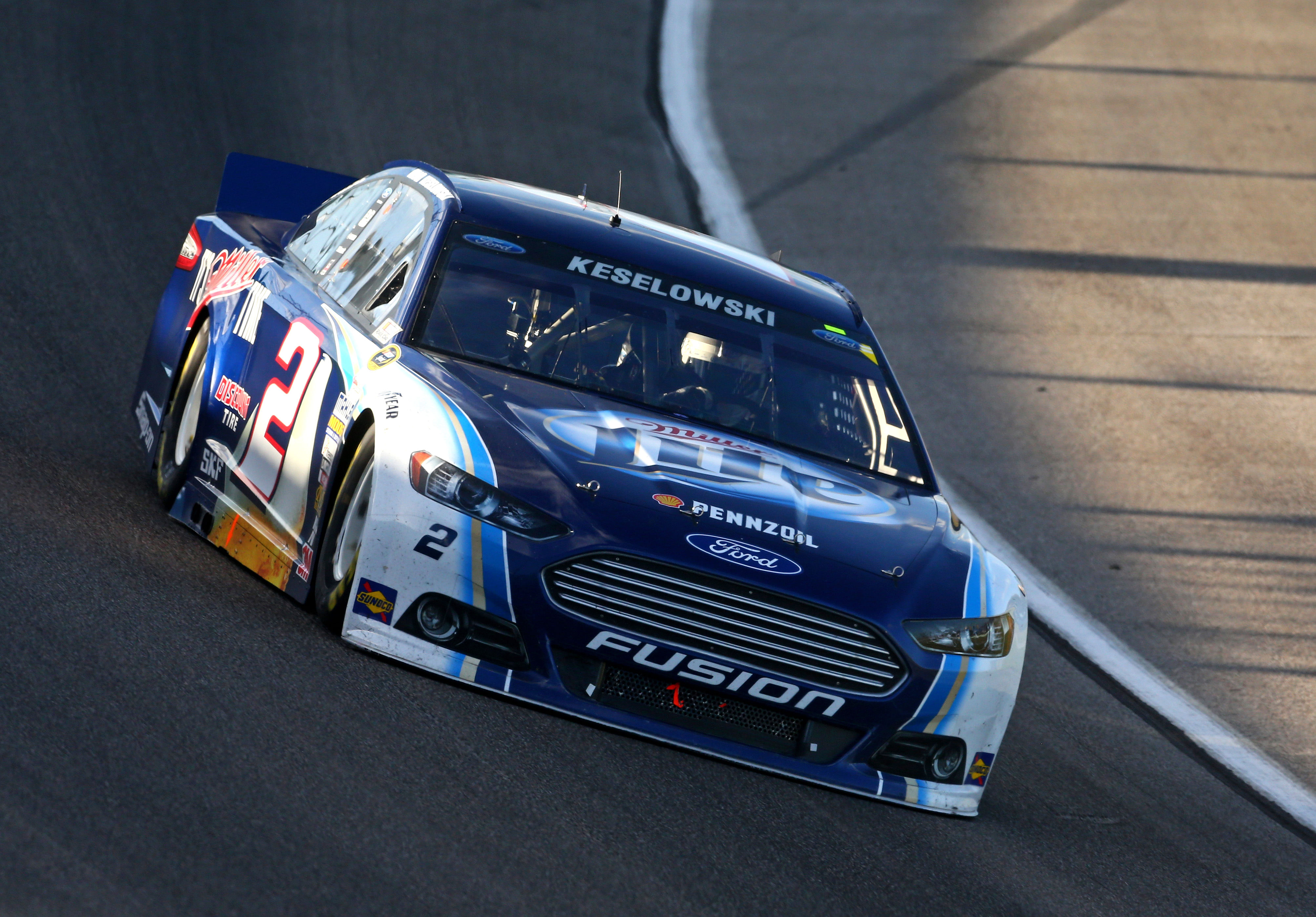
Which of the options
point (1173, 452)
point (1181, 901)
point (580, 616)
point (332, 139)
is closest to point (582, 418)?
point (580, 616)

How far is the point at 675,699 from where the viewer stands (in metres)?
4.97

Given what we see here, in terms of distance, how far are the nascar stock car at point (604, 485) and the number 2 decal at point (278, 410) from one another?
0.05 ft

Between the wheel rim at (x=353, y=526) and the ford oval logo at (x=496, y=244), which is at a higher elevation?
the ford oval logo at (x=496, y=244)

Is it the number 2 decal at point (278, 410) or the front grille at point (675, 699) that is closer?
the front grille at point (675, 699)

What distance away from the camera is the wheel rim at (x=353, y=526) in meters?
5.22

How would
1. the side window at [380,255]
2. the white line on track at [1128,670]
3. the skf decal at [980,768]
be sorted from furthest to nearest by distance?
the white line on track at [1128,670]
the side window at [380,255]
the skf decal at [980,768]

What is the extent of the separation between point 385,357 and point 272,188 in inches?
102

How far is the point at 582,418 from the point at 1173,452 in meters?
5.79

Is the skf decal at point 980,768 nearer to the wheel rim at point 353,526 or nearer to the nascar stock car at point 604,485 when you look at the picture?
the nascar stock car at point 604,485

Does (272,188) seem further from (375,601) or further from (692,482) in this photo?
(692,482)

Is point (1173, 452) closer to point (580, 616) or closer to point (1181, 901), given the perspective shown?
point (1181, 901)

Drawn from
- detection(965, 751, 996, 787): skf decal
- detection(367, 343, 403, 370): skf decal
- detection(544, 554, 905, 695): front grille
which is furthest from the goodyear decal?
detection(965, 751, 996, 787): skf decal

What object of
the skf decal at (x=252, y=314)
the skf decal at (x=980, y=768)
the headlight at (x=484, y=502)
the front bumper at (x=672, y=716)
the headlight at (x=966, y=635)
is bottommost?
the skf decal at (x=980, y=768)

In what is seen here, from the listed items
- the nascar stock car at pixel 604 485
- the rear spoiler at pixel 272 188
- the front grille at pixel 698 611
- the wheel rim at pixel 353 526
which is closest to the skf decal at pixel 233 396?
the nascar stock car at pixel 604 485
